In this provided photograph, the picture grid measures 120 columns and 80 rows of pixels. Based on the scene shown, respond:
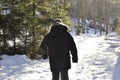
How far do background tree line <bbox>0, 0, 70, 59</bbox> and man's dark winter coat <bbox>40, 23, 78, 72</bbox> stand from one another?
27.6ft

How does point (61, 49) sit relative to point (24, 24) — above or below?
above

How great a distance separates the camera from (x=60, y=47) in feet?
29.1

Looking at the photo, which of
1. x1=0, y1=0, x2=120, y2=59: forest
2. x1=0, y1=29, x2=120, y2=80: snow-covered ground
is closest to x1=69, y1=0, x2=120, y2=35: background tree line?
x1=0, y1=0, x2=120, y2=59: forest

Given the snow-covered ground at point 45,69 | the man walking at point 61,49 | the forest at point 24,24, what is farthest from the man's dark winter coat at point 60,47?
the forest at point 24,24

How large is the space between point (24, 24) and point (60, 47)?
883 cm

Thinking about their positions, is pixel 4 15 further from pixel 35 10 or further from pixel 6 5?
pixel 35 10

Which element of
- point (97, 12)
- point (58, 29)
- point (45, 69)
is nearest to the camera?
point (58, 29)

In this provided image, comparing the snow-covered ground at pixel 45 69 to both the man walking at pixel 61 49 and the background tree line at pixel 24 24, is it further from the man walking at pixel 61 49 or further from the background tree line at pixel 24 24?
the man walking at pixel 61 49

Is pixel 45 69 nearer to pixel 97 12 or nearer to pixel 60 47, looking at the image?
pixel 60 47

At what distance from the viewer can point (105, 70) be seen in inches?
591

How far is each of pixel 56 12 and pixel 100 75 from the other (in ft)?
21.1

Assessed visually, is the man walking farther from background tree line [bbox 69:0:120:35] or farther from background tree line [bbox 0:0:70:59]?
background tree line [bbox 69:0:120:35]

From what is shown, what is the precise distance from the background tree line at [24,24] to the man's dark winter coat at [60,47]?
331 inches

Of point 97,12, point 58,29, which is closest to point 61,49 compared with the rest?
point 58,29
